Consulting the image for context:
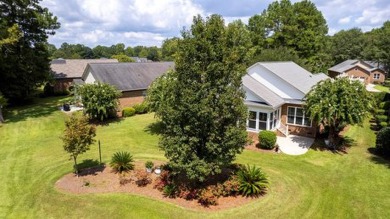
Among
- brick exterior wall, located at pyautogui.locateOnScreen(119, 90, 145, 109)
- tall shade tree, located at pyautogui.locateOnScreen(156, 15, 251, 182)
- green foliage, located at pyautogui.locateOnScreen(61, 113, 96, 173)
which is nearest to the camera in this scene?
tall shade tree, located at pyautogui.locateOnScreen(156, 15, 251, 182)

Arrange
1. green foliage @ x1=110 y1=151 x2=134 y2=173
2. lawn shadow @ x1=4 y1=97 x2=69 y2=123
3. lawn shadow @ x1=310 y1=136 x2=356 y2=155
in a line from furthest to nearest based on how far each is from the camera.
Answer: lawn shadow @ x1=4 y1=97 x2=69 y2=123
lawn shadow @ x1=310 y1=136 x2=356 y2=155
green foliage @ x1=110 y1=151 x2=134 y2=173

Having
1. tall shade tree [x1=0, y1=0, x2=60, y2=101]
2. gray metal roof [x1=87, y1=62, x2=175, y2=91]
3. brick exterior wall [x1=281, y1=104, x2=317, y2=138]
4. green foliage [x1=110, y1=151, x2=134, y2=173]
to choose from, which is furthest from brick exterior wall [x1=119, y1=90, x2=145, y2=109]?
brick exterior wall [x1=281, y1=104, x2=317, y2=138]

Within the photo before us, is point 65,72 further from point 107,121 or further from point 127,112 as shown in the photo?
point 107,121

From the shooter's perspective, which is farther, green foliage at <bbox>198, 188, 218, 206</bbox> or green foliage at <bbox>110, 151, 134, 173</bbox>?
green foliage at <bbox>110, 151, 134, 173</bbox>

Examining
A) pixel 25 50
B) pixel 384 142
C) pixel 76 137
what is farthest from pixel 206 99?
pixel 25 50

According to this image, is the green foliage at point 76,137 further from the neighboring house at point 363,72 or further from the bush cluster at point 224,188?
the neighboring house at point 363,72

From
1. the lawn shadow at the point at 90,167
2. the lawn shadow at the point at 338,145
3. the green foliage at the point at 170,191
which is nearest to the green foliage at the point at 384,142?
the lawn shadow at the point at 338,145

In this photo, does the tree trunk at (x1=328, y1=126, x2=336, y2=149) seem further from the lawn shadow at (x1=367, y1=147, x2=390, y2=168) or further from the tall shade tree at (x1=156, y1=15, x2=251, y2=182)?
the tall shade tree at (x1=156, y1=15, x2=251, y2=182)
